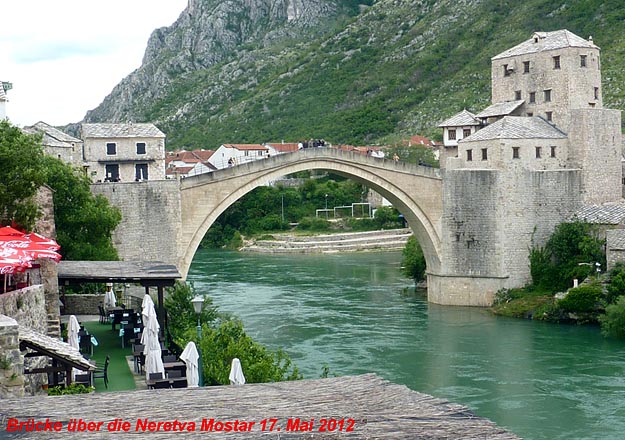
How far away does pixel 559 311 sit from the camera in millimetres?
31203

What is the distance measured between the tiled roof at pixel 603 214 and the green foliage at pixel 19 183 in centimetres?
2100

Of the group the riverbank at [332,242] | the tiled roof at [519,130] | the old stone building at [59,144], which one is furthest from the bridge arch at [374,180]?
the riverbank at [332,242]

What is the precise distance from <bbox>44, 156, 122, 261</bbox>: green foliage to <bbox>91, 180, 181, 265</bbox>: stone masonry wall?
1795 mm

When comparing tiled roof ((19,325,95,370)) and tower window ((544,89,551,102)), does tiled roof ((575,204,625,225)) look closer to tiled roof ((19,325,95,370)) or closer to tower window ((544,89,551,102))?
tower window ((544,89,551,102))

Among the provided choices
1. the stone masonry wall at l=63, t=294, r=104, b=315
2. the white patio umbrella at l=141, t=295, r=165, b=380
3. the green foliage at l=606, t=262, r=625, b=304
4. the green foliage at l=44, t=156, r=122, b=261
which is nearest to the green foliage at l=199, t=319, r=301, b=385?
the white patio umbrella at l=141, t=295, r=165, b=380

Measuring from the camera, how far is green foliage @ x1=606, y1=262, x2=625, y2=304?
1164 inches

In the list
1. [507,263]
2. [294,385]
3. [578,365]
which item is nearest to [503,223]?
[507,263]

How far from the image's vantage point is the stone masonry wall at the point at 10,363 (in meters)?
10.5

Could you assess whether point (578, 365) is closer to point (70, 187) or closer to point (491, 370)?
point (491, 370)

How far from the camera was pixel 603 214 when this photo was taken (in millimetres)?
32812

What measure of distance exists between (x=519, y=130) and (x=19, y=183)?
20789mm

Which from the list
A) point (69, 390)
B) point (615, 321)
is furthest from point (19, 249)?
point (615, 321)

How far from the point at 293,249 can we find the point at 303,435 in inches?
2080

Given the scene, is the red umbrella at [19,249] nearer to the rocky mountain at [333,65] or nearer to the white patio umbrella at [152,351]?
the white patio umbrella at [152,351]
